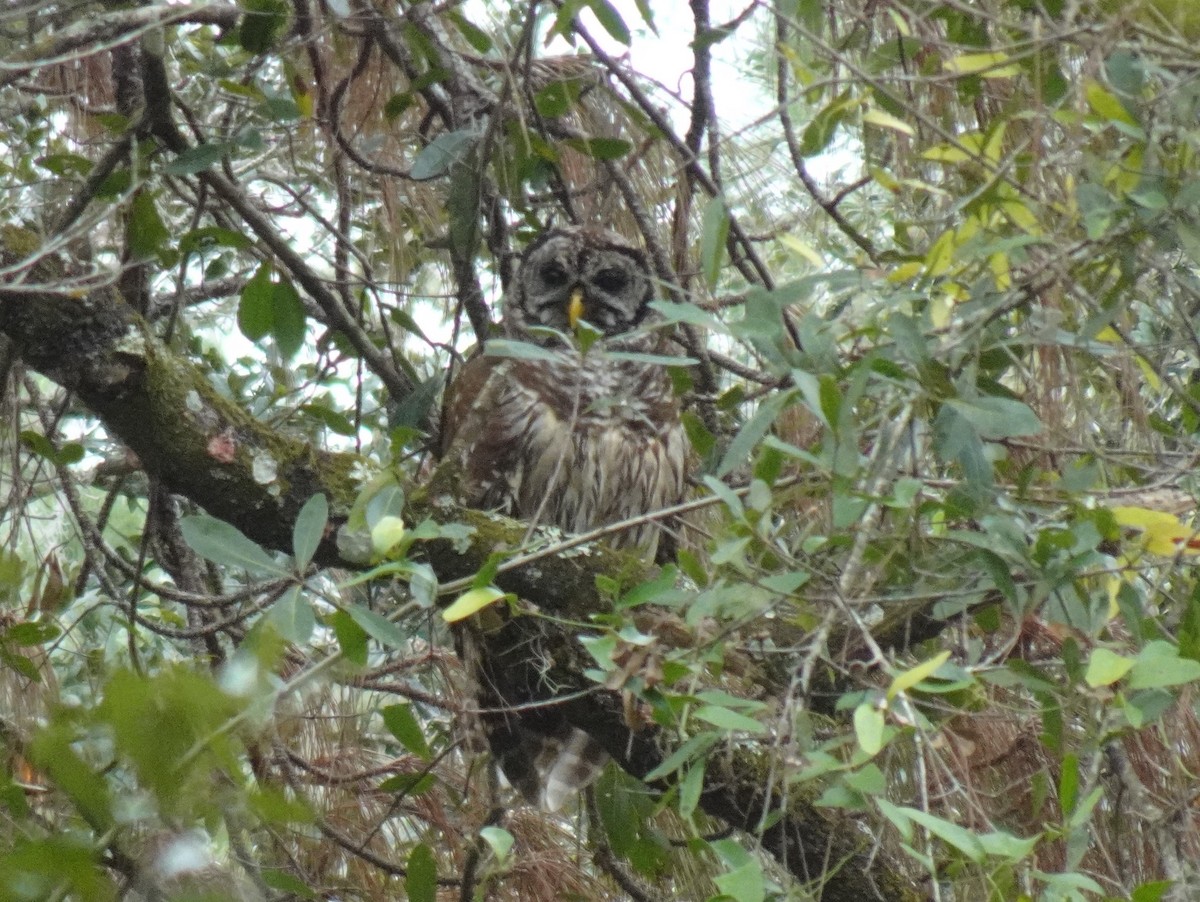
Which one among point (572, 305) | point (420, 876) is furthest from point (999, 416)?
point (572, 305)

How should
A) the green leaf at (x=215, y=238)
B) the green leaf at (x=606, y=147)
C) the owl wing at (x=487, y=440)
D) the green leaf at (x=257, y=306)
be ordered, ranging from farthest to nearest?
the owl wing at (x=487, y=440) < the green leaf at (x=606, y=147) < the green leaf at (x=257, y=306) < the green leaf at (x=215, y=238)

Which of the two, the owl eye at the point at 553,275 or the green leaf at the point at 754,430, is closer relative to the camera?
the green leaf at the point at 754,430

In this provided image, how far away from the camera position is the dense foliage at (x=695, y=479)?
129cm

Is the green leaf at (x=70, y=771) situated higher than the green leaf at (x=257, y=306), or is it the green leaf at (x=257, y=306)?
the green leaf at (x=257, y=306)

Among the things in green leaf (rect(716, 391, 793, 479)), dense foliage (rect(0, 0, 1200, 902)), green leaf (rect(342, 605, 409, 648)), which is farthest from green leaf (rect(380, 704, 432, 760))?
green leaf (rect(716, 391, 793, 479))

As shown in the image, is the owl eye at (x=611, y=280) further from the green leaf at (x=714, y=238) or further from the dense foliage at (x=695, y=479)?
the green leaf at (x=714, y=238)

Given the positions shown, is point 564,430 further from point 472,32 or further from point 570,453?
point 472,32

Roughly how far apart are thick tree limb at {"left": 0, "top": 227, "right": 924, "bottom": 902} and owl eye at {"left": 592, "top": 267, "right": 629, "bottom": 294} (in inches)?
45.3

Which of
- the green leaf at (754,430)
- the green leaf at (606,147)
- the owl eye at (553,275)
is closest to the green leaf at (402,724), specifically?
the green leaf at (754,430)

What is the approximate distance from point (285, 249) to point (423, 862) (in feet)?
3.75

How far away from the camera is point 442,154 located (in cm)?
244

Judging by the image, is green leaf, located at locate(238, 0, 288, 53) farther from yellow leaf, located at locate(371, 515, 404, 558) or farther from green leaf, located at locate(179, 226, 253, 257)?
yellow leaf, located at locate(371, 515, 404, 558)

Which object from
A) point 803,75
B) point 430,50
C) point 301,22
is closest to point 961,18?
point 803,75

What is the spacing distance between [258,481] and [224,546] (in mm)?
491
